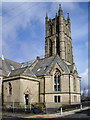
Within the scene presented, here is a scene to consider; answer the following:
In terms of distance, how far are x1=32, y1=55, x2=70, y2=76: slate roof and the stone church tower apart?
41.5 ft

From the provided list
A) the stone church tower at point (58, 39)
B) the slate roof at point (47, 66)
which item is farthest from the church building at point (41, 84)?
the stone church tower at point (58, 39)

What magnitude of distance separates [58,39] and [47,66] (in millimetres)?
19779

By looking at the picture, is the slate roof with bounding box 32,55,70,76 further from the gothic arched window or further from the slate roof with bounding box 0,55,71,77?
the gothic arched window

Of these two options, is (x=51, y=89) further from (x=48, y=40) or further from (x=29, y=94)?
(x=48, y=40)

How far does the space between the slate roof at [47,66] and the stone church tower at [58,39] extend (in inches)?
498

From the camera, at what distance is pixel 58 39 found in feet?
194

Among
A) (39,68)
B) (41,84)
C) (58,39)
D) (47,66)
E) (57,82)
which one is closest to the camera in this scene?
(57,82)

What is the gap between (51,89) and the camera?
38469mm

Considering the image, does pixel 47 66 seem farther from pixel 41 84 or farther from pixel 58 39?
pixel 58 39

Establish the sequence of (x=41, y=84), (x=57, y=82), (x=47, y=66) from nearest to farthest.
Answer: (x=57, y=82)
(x=41, y=84)
(x=47, y=66)

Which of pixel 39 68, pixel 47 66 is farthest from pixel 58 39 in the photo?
pixel 47 66

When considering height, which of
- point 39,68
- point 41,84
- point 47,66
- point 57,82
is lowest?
point 41,84

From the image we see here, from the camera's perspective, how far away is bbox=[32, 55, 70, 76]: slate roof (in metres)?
40.2

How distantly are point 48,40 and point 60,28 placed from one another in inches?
245
